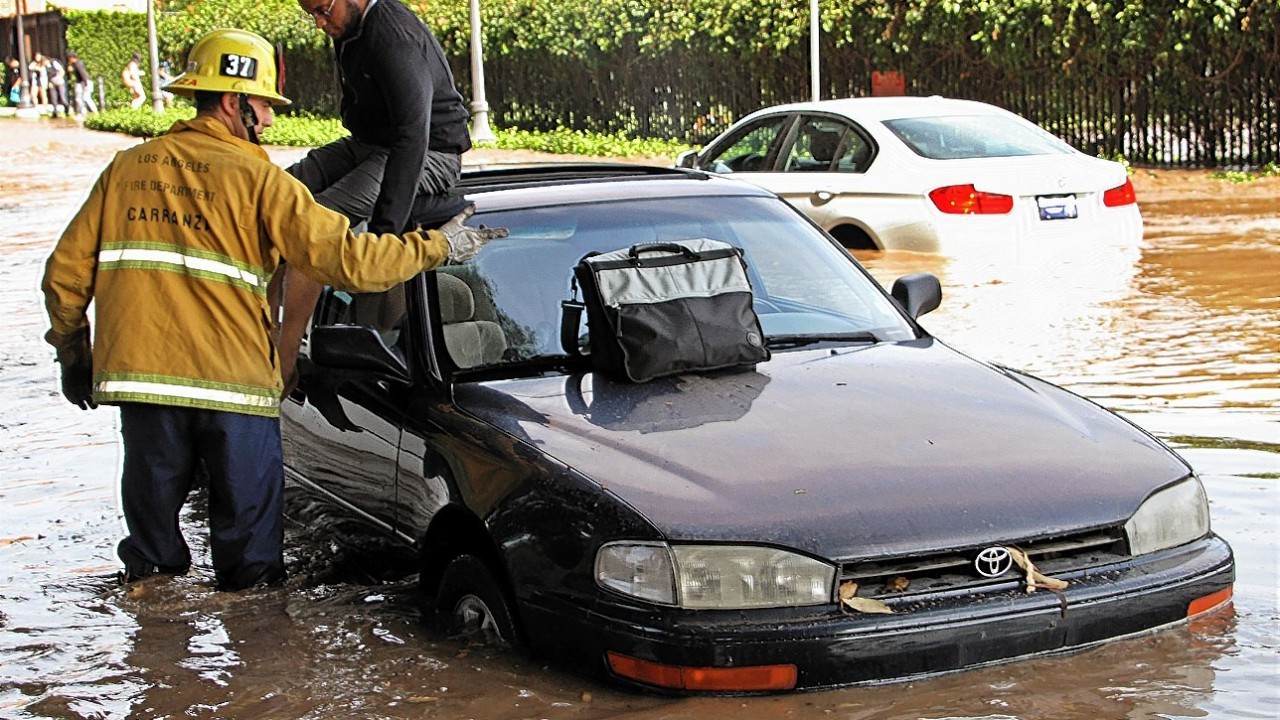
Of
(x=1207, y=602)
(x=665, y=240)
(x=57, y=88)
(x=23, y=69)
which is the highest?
(x=23, y=69)

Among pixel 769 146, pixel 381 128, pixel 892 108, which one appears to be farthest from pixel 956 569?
pixel 769 146

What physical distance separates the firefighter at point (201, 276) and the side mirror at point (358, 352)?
0.15 meters

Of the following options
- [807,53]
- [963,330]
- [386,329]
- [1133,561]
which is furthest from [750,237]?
[807,53]

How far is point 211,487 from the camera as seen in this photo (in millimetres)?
5277

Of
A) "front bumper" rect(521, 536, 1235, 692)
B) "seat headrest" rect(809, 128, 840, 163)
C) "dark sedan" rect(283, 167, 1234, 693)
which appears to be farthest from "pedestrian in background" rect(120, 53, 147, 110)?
"front bumper" rect(521, 536, 1235, 692)

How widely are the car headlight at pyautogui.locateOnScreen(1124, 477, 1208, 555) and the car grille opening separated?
101mm

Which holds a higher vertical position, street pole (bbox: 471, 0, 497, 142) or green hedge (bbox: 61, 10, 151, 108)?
green hedge (bbox: 61, 10, 151, 108)

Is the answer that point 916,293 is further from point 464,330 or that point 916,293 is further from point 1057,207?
point 1057,207

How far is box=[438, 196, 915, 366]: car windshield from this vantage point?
5371 mm

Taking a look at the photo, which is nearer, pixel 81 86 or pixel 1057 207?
pixel 1057 207

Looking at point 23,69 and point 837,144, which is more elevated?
point 23,69

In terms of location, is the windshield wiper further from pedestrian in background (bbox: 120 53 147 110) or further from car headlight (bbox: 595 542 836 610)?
pedestrian in background (bbox: 120 53 147 110)

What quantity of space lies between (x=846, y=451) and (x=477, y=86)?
2472cm

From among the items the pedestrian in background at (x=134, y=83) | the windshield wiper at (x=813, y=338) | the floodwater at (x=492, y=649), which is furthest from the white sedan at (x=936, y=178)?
the pedestrian in background at (x=134, y=83)
